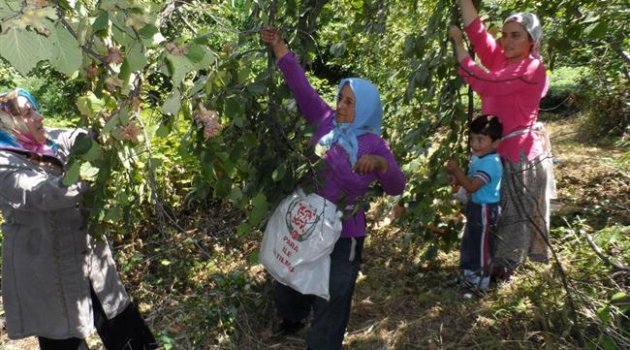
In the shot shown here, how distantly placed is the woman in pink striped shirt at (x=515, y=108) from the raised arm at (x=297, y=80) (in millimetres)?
740

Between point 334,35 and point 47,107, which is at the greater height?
point 47,107

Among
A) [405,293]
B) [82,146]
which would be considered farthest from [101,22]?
[405,293]

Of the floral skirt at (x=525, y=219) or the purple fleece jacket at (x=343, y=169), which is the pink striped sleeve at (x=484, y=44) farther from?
the purple fleece jacket at (x=343, y=169)

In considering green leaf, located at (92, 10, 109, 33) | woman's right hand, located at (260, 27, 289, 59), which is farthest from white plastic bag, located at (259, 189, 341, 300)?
green leaf, located at (92, 10, 109, 33)

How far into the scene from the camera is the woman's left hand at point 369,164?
7.07 ft

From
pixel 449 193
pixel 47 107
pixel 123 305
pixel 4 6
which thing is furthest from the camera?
pixel 47 107

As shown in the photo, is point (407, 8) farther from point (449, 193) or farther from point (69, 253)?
point (69, 253)

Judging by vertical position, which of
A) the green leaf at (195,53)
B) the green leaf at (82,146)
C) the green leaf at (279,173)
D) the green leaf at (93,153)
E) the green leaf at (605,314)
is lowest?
the green leaf at (605,314)

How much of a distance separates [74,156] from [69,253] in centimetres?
73

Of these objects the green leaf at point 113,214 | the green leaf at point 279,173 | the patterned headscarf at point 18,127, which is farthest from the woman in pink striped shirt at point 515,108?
the patterned headscarf at point 18,127

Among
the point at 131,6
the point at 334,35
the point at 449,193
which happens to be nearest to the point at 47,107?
the point at 334,35

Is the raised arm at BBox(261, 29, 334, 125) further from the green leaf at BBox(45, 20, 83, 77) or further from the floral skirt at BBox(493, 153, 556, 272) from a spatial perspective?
the green leaf at BBox(45, 20, 83, 77)

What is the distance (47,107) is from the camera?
8953mm

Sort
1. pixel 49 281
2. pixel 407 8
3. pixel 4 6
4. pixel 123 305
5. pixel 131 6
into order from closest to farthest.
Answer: pixel 4 6 → pixel 131 6 → pixel 49 281 → pixel 123 305 → pixel 407 8
